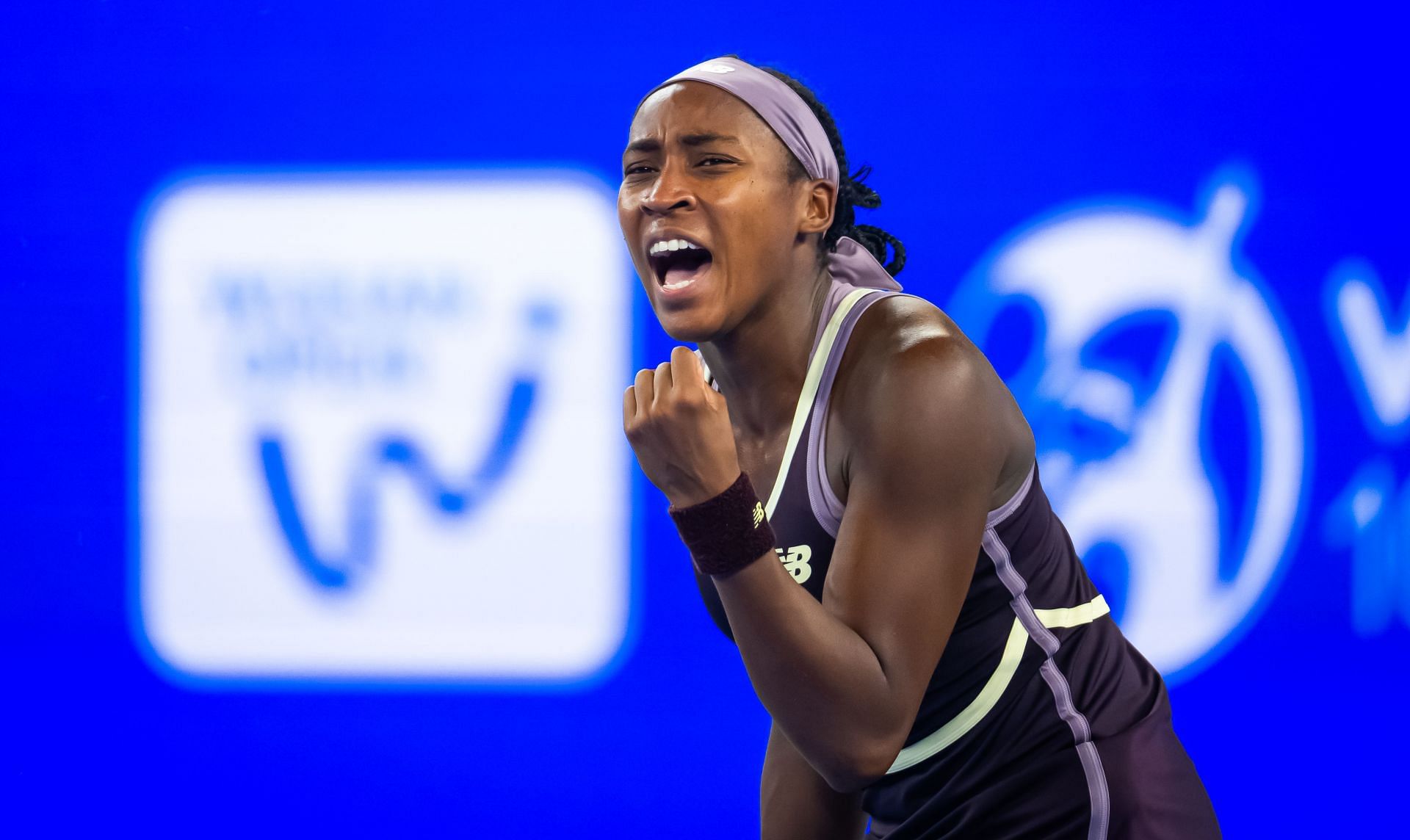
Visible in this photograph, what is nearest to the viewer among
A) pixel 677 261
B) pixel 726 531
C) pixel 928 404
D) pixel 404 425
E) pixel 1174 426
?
pixel 726 531

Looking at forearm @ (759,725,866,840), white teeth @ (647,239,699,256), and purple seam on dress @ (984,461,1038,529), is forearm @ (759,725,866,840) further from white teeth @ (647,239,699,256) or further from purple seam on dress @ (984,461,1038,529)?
white teeth @ (647,239,699,256)

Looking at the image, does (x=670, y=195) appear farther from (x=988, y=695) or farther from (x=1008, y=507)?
(x=988, y=695)

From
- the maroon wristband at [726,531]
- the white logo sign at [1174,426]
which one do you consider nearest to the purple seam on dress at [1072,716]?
the maroon wristband at [726,531]

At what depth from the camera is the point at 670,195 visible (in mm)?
1350

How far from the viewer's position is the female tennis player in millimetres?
1069

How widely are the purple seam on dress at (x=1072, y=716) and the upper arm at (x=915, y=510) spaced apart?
6.7 inches

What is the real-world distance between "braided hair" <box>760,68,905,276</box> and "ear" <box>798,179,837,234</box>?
0.02 meters

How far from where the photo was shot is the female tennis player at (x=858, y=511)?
107 cm

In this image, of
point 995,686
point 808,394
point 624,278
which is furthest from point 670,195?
point 624,278

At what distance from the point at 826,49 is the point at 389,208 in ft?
3.32

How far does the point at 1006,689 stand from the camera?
4.30 feet

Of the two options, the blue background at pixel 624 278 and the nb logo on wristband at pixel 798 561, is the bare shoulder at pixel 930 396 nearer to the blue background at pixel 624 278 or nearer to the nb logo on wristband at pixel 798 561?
the nb logo on wristband at pixel 798 561

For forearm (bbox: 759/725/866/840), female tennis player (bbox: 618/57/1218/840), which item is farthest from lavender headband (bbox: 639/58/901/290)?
forearm (bbox: 759/725/866/840)

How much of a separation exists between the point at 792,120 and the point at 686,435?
20.5 inches
